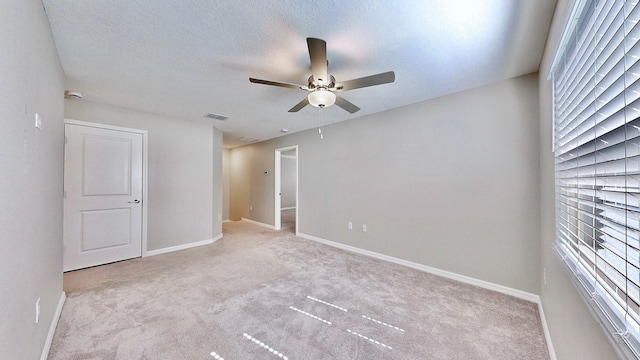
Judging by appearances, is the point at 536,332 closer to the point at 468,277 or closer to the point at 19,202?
the point at 468,277

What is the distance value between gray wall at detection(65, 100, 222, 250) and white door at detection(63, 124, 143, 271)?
0.19 metres

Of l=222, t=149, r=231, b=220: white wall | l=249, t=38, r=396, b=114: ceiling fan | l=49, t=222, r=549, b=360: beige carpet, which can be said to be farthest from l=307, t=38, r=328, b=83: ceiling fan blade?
l=222, t=149, r=231, b=220: white wall

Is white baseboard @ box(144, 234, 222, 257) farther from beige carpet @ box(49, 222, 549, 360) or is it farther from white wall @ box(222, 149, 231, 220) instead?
white wall @ box(222, 149, 231, 220)

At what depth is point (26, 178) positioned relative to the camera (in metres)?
1.30

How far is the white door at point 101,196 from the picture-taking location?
3102mm

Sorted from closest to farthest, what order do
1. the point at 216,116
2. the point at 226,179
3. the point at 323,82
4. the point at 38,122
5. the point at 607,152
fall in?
the point at 607,152 < the point at 38,122 < the point at 323,82 < the point at 216,116 < the point at 226,179

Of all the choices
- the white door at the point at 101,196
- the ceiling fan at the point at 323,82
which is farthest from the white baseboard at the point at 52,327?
the ceiling fan at the point at 323,82

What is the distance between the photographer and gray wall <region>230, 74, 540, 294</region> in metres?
2.43

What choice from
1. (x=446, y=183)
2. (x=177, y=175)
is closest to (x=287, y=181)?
(x=177, y=175)

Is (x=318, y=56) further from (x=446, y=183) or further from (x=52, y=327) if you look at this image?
(x=52, y=327)

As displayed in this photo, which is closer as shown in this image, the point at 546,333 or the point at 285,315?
the point at 546,333

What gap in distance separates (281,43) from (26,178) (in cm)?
180

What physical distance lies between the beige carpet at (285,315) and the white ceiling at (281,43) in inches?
88.9

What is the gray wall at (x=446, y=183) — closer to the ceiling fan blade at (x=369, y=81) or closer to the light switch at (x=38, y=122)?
the ceiling fan blade at (x=369, y=81)
